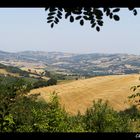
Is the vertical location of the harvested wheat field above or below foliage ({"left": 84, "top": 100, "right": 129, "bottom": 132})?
above

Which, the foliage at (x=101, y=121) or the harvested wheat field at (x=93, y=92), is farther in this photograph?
the harvested wheat field at (x=93, y=92)

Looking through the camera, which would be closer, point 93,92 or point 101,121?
point 101,121

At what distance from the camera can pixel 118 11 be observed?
334 cm

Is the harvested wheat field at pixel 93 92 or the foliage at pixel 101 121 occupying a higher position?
the harvested wheat field at pixel 93 92

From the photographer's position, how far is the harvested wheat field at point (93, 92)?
148m

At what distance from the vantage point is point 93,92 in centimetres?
16512

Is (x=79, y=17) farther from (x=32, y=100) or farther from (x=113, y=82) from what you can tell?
(x=113, y=82)

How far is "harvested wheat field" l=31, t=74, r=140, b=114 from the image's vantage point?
487ft

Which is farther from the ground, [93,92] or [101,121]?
[93,92]

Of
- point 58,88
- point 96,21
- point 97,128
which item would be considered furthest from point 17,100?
point 58,88
